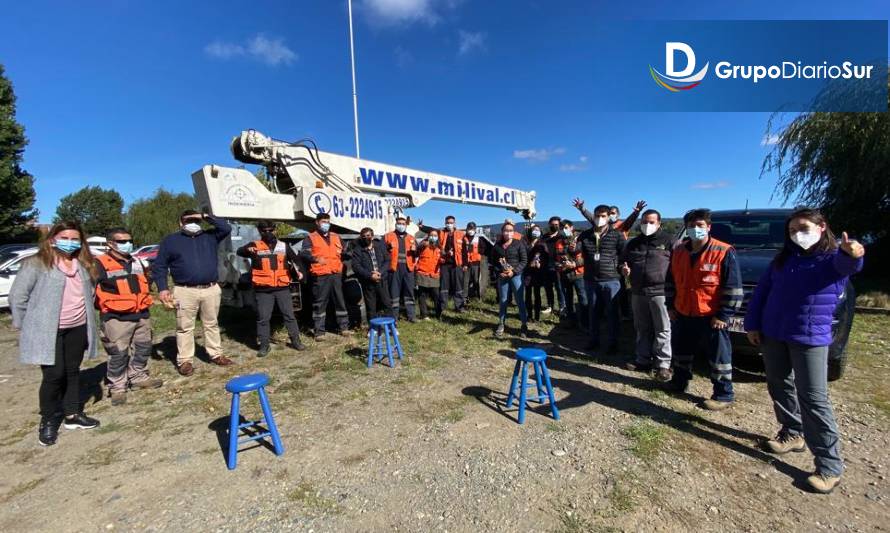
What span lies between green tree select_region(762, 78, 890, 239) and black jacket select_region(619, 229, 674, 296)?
29.0ft

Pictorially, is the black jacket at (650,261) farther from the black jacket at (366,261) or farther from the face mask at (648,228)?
the black jacket at (366,261)

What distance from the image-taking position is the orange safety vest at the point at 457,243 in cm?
765

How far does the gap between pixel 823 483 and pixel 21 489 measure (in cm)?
516

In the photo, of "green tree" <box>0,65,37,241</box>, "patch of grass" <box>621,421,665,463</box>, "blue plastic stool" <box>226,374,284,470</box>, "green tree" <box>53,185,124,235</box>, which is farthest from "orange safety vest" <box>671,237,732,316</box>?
"green tree" <box>53,185,124,235</box>

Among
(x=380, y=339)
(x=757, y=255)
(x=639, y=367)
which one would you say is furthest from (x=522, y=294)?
(x=757, y=255)

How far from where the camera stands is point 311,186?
624cm

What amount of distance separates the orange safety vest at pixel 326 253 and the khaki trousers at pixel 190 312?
132 centimetres

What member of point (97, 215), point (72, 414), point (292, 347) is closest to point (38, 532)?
point (72, 414)

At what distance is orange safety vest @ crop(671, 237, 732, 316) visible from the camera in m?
3.53

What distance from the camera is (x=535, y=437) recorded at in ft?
10.4

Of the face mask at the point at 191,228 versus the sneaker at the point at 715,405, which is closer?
the sneaker at the point at 715,405

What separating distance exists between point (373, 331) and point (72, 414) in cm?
281

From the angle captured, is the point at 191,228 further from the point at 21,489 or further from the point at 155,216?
the point at 155,216

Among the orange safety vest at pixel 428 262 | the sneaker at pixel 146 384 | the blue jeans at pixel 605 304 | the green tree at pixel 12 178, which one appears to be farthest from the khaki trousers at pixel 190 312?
the green tree at pixel 12 178
